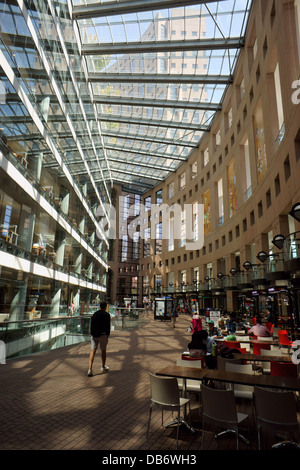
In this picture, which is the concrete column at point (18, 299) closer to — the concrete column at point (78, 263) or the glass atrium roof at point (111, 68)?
the glass atrium roof at point (111, 68)

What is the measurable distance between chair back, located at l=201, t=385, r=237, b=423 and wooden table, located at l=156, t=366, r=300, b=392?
0.62 metres

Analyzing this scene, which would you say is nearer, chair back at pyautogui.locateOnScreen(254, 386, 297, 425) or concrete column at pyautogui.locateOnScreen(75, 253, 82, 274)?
chair back at pyautogui.locateOnScreen(254, 386, 297, 425)

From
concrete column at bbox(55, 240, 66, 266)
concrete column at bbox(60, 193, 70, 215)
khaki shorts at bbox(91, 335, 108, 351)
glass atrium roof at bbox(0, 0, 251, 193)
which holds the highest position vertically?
glass atrium roof at bbox(0, 0, 251, 193)

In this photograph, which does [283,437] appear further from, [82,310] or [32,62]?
[82,310]

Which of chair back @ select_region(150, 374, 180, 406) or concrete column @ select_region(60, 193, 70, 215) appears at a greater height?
concrete column @ select_region(60, 193, 70, 215)

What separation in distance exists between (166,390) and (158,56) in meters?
28.9

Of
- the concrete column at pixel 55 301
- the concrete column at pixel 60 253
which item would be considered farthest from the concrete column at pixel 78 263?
the concrete column at pixel 55 301

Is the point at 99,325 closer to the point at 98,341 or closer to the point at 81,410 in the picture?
the point at 98,341

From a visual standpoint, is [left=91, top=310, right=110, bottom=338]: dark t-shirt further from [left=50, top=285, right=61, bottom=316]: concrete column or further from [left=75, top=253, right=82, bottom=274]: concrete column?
[left=75, top=253, right=82, bottom=274]: concrete column

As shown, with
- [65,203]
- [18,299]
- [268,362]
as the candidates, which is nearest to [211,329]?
[268,362]

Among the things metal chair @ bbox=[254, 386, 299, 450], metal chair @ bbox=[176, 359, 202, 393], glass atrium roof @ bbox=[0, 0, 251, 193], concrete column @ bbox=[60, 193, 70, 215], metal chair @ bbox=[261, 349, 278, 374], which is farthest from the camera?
concrete column @ bbox=[60, 193, 70, 215]

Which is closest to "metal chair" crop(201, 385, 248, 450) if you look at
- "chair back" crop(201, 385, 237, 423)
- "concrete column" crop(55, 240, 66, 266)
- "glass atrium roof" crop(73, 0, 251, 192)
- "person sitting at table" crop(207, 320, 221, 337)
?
"chair back" crop(201, 385, 237, 423)

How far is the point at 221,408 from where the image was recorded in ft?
12.8

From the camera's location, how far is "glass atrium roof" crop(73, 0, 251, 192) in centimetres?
2300
